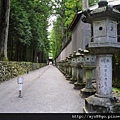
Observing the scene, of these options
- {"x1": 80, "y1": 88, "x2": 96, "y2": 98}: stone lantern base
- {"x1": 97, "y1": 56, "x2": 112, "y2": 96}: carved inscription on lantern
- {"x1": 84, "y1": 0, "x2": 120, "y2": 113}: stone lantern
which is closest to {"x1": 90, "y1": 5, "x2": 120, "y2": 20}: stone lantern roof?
{"x1": 84, "y1": 0, "x2": 120, "y2": 113}: stone lantern

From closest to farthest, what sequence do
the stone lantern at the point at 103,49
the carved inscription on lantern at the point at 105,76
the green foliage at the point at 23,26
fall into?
the stone lantern at the point at 103,49, the carved inscription on lantern at the point at 105,76, the green foliage at the point at 23,26

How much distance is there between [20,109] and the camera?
5633mm

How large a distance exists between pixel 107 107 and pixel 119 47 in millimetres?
1581

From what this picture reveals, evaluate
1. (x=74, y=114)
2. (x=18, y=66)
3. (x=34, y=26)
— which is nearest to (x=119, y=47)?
(x=74, y=114)

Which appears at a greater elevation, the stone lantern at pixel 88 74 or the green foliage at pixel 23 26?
the green foliage at pixel 23 26

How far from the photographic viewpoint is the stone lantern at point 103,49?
184 inches

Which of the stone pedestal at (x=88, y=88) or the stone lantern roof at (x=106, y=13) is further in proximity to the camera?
the stone pedestal at (x=88, y=88)

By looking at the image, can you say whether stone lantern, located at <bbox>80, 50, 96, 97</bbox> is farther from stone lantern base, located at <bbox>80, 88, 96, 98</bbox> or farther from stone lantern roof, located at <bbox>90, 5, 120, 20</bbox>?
stone lantern roof, located at <bbox>90, 5, 120, 20</bbox>

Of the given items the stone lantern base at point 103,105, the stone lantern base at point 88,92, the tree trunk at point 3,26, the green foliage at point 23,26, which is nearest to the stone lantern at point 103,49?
the stone lantern base at point 103,105

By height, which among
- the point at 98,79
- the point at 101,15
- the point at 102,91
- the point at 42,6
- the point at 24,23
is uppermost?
→ the point at 42,6

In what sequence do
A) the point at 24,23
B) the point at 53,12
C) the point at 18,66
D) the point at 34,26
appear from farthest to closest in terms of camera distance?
the point at 53,12 → the point at 34,26 → the point at 24,23 → the point at 18,66

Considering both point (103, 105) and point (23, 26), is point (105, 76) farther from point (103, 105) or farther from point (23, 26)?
point (23, 26)

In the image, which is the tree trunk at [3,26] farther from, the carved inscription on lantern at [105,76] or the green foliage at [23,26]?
the carved inscription on lantern at [105,76]

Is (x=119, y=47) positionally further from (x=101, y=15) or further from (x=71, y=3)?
(x=71, y=3)
